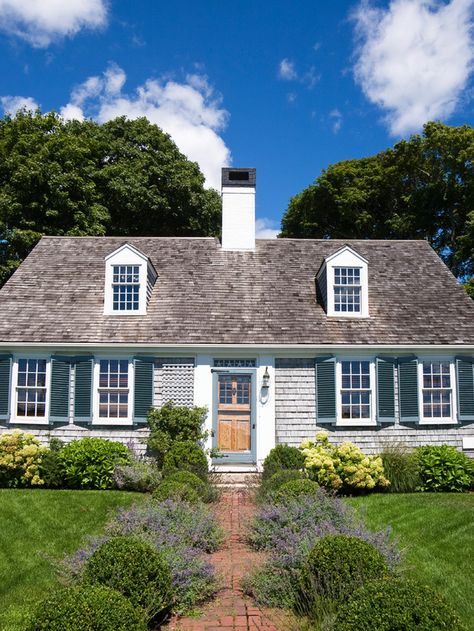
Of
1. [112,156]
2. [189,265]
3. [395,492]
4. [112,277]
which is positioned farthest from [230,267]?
[112,156]

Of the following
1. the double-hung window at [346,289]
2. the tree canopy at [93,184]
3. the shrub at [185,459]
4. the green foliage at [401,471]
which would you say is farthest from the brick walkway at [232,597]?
the tree canopy at [93,184]

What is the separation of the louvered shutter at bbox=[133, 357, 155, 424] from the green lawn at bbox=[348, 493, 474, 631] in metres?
5.60

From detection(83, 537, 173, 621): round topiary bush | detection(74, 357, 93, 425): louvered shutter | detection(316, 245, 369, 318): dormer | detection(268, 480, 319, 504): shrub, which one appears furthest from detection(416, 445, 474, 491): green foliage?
detection(83, 537, 173, 621): round topiary bush

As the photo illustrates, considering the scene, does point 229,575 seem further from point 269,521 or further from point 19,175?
point 19,175

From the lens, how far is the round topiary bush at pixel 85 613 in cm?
465

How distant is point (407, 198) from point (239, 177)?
1497cm

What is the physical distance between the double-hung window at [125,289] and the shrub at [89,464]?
13.6ft

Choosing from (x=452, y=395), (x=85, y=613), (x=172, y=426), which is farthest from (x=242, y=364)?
(x=85, y=613)

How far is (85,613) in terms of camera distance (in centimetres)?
471

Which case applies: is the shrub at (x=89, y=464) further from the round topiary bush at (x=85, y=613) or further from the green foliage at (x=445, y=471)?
the round topiary bush at (x=85, y=613)

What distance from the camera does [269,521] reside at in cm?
856

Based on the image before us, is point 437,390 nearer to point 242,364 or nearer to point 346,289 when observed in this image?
point 346,289

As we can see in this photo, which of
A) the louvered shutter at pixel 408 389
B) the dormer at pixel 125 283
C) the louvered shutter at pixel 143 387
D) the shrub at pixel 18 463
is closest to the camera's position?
the shrub at pixel 18 463

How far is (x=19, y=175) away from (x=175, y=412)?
14.8 m
